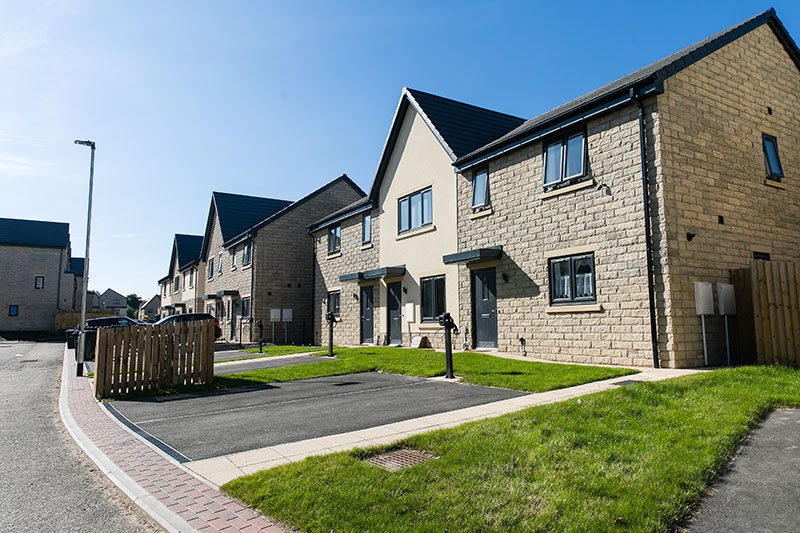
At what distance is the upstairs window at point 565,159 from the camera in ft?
43.9

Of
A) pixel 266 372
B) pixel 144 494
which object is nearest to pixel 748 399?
pixel 144 494

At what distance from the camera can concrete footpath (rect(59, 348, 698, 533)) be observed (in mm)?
3994

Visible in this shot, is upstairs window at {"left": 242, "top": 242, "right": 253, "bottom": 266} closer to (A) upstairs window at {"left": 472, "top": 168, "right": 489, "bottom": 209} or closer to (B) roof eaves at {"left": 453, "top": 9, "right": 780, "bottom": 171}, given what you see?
(B) roof eaves at {"left": 453, "top": 9, "right": 780, "bottom": 171}

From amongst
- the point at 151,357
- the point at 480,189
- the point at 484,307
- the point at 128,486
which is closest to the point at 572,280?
the point at 484,307

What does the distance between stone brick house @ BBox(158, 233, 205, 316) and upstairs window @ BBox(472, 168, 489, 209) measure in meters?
32.8

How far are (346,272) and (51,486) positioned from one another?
19.8 meters

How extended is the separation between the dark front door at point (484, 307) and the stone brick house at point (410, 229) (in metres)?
0.86

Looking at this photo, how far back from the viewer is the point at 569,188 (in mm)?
13523

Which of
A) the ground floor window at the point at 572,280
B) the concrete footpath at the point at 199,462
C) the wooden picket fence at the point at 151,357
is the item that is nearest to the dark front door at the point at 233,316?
the wooden picket fence at the point at 151,357

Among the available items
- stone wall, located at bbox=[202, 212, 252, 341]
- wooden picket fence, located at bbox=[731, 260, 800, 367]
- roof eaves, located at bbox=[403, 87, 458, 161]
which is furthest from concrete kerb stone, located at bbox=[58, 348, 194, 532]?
stone wall, located at bbox=[202, 212, 252, 341]

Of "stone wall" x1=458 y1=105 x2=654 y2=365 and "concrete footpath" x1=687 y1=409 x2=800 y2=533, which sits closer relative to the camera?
"concrete footpath" x1=687 y1=409 x2=800 y2=533

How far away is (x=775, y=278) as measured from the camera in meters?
11.1

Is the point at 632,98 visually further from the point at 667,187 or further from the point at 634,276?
the point at 634,276

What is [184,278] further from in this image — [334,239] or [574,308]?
[574,308]
